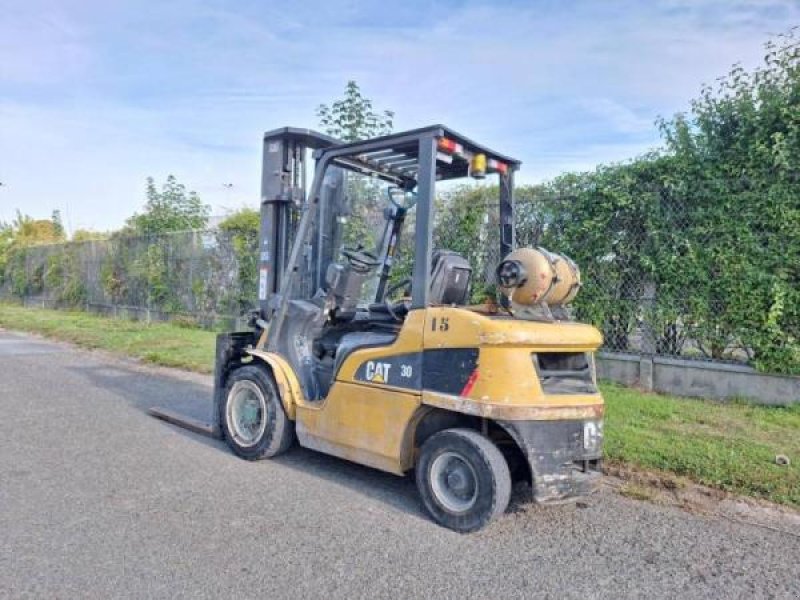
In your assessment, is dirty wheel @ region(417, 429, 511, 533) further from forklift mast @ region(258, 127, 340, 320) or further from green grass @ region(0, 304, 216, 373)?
green grass @ region(0, 304, 216, 373)

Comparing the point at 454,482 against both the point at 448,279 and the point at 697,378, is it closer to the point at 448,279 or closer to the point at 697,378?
the point at 448,279

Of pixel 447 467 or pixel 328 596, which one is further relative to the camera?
pixel 447 467

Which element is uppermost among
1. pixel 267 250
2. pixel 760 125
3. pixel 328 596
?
pixel 760 125

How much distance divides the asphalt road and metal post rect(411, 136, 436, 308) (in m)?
1.51

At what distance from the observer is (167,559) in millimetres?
3490

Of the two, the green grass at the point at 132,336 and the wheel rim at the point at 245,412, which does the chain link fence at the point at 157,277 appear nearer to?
the green grass at the point at 132,336

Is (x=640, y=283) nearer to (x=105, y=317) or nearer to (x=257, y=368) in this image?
(x=257, y=368)

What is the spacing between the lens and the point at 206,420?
267 inches

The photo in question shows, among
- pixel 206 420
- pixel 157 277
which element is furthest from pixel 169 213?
pixel 206 420

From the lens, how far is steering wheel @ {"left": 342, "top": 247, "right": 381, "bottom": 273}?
521cm

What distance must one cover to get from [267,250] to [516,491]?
304 cm

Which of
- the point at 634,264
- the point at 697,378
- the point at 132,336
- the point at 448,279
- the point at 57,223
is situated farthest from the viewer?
the point at 57,223

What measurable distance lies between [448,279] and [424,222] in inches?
18.8

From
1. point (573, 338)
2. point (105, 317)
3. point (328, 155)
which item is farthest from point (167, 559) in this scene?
point (105, 317)
